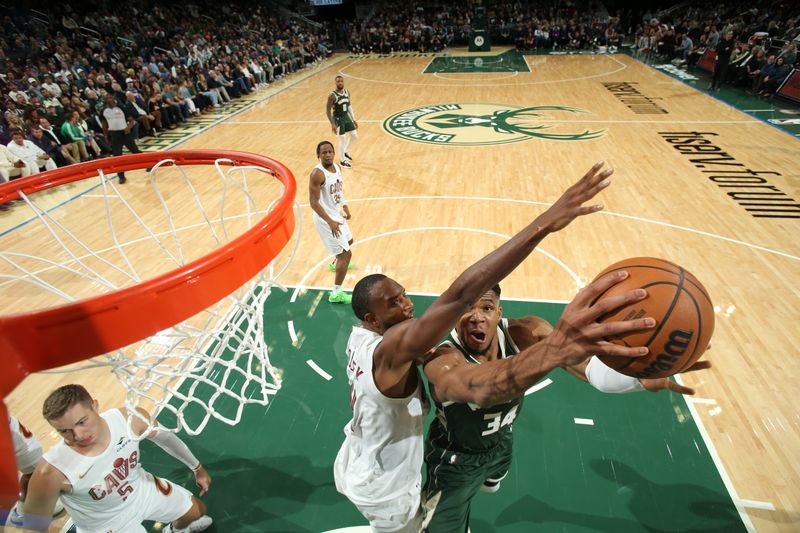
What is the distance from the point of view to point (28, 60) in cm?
1362

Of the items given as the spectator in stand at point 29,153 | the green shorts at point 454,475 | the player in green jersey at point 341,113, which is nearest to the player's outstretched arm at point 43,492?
the green shorts at point 454,475

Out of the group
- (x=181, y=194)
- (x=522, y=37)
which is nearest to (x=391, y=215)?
(x=181, y=194)

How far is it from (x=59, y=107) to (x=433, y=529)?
12013mm

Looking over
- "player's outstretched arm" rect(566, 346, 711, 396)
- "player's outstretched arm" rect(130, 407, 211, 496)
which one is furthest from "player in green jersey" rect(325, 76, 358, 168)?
"player's outstretched arm" rect(566, 346, 711, 396)

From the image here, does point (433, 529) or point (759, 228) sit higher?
point (433, 529)

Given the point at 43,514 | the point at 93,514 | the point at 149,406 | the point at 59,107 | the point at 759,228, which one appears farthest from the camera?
the point at 59,107

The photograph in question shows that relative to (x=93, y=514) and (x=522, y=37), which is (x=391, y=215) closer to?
(x=93, y=514)

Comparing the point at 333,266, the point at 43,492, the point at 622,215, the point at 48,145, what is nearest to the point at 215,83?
the point at 48,145

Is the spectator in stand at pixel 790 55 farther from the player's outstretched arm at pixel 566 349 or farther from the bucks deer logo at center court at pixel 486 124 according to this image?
the player's outstretched arm at pixel 566 349

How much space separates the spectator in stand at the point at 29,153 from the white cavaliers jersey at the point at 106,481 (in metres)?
8.10

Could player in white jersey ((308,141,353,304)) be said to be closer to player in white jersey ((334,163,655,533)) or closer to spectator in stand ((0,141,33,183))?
player in white jersey ((334,163,655,533))

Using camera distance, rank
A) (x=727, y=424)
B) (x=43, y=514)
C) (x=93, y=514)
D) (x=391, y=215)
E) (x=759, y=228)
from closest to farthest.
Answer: (x=43, y=514)
(x=93, y=514)
(x=727, y=424)
(x=759, y=228)
(x=391, y=215)

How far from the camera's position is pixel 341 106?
29.4 feet

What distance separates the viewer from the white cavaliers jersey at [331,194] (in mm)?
5012
